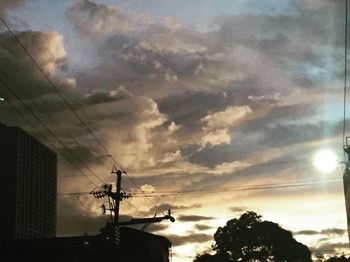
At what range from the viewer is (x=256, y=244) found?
71688 mm

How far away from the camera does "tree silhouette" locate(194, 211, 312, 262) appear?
233 ft

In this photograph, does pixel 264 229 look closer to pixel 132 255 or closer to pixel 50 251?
pixel 132 255

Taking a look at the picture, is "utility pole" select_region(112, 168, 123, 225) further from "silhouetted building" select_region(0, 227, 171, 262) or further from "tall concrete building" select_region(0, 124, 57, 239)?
"tall concrete building" select_region(0, 124, 57, 239)

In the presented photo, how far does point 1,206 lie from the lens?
14288 centimetres

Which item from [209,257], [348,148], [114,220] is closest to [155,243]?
[114,220]

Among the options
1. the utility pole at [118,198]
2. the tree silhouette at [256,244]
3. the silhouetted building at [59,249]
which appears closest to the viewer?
the silhouetted building at [59,249]

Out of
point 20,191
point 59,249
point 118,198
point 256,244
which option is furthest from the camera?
point 20,191

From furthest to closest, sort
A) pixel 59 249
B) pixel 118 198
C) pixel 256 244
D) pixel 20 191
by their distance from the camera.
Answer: pixel 20 191 < pixel 256 244 < pixel 118 198 < pixel 59 249

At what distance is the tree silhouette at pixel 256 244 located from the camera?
233 ft

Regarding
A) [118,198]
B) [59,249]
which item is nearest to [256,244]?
[118,198]

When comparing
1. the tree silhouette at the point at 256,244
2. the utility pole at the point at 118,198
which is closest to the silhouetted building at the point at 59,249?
the utility pole at the point at 118,198

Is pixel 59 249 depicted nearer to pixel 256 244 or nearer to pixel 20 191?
pixel 256 244

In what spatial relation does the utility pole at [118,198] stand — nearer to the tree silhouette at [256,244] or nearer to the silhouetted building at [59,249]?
the silhouetted building at [59,249]

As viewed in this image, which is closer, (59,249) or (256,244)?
(59,249)
